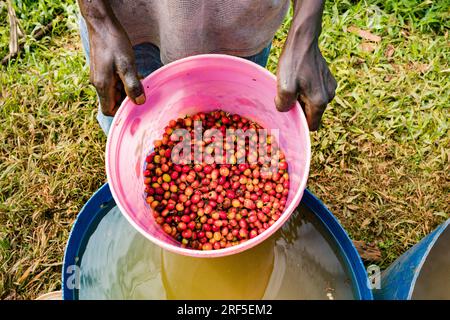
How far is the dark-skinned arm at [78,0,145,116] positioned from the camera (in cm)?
144

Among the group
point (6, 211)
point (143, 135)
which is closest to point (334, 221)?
point (143, 135)

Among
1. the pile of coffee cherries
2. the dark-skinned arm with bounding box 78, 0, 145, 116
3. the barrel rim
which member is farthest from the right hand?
the barrel rim

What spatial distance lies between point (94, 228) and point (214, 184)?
0.54 meters

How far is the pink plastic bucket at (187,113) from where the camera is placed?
1596 mm

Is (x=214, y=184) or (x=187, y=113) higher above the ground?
(x=187, y=113)

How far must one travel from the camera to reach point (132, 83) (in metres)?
1.47

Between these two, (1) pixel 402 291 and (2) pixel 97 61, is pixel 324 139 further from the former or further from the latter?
(2) pixel 97 61

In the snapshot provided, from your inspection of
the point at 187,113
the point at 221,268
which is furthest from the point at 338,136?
the point at 221,268

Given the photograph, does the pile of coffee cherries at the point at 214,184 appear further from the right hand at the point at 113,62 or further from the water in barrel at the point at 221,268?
the right hand at the point at 113,62

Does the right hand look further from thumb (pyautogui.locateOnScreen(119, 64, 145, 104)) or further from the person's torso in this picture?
the person's torso

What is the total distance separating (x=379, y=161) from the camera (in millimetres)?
2582

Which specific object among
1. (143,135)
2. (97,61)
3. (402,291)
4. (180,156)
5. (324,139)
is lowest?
(324,139)

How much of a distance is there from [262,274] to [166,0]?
1.15 metres

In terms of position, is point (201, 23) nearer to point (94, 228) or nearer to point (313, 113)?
point (313, 113)
